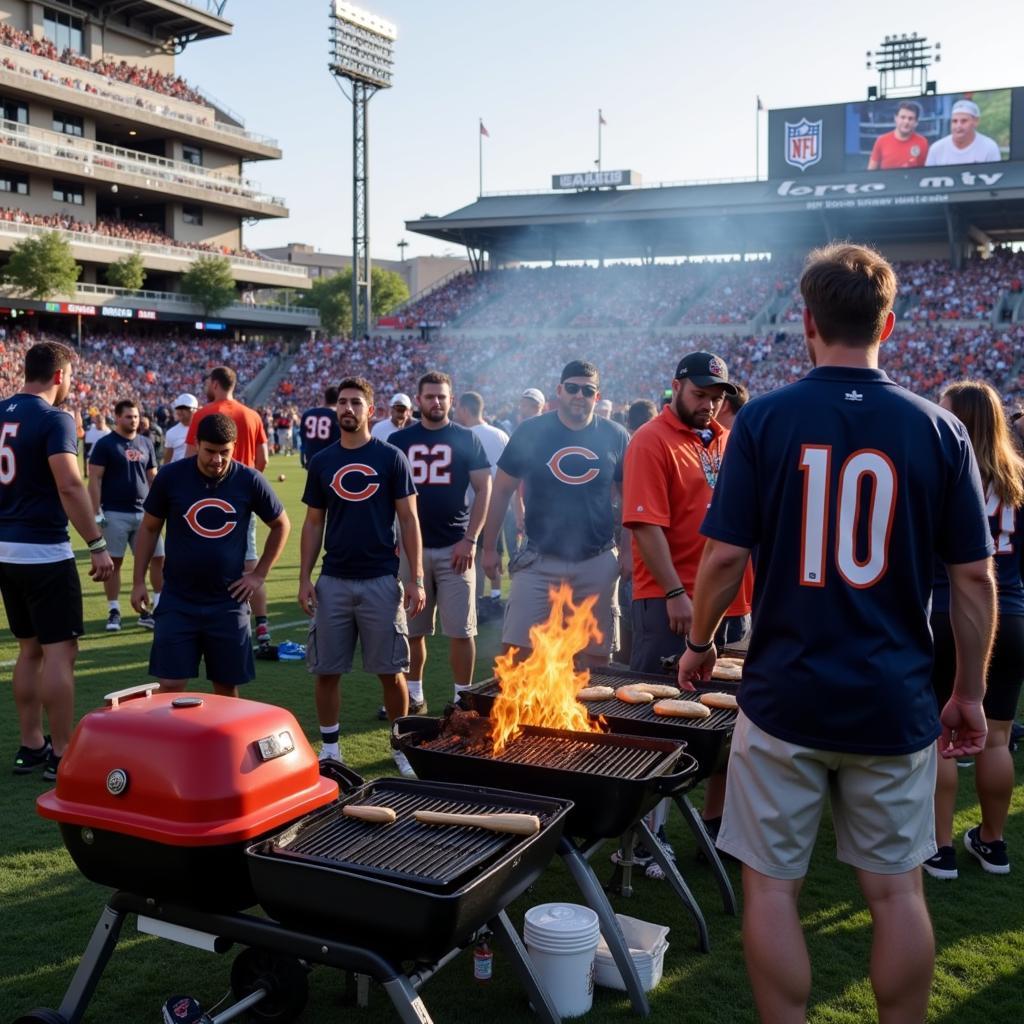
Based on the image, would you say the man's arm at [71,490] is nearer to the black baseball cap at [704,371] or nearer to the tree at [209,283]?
the black baseball cap at [704,371]

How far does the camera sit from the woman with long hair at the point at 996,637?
436 cm

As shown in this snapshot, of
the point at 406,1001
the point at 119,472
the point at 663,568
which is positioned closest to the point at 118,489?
the point at 119,472

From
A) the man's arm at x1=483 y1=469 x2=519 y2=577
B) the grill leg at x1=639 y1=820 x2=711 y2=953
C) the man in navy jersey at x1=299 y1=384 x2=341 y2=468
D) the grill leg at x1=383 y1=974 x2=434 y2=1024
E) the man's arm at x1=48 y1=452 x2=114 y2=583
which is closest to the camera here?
the grill leg at x1=383 y1=974 x2=434 y2=1024

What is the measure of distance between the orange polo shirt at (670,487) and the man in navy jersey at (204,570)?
2.10m

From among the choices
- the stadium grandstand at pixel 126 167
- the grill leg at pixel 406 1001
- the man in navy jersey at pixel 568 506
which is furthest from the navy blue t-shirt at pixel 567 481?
the stadium grandstand at pixel 126 167

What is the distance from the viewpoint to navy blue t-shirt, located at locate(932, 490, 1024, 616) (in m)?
4.50

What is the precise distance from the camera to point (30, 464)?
564 centimetres

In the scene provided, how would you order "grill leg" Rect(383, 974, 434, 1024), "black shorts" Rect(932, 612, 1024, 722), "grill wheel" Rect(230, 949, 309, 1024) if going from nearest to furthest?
"grill leg" Rect(383, 974, 434, 1024) < "grill wheel" Rect(230, 949, 309, 1024) < "black shorts" Rect(932, 612, 1024, 722)

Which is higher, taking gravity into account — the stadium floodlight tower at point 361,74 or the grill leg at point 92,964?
the stadium floodlight tower at point 361,74

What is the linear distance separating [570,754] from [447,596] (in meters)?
3.37

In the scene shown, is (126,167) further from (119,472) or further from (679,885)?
(679,885)

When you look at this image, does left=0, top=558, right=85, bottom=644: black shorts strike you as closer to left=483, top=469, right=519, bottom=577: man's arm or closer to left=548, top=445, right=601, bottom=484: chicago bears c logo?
left=483, top=469, right=519, bottom=577: man's arm

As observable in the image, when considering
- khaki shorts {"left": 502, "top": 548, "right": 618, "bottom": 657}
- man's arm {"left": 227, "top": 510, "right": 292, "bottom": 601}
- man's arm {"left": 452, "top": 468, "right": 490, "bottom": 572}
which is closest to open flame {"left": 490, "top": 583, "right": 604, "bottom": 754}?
khaki shorts {"left": 502, "top": 548, "right": 618, "bottom": 657}

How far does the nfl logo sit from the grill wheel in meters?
46.9
